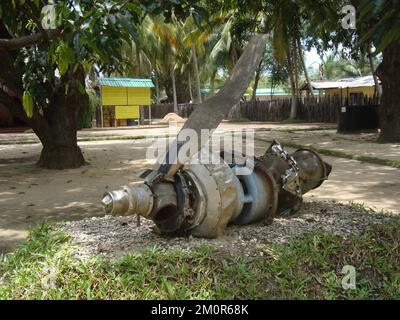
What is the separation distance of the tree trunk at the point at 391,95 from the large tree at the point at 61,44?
844 centimetres

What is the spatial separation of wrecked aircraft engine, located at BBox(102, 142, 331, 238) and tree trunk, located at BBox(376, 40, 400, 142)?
34.2 feet

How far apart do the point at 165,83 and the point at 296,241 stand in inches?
2004

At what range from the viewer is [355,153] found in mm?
11531

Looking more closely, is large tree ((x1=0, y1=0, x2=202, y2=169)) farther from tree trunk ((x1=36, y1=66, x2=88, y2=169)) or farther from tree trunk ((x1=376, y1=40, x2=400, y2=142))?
tree trunk ((x1=376, y1=40, x2=400, y2=142))

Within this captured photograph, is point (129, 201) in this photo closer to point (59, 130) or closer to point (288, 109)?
point (59, 130)

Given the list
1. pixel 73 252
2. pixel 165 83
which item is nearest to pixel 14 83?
pixel 73 252

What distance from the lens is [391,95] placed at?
13719mm

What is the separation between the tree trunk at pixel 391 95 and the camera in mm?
13586

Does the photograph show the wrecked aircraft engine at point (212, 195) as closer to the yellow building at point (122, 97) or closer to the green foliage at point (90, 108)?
the green foliage at point (90, 108)

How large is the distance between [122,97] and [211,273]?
2626 centimetres

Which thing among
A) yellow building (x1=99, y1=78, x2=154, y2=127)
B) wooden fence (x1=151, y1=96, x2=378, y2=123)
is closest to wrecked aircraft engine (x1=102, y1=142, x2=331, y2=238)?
wooden fence (x1=151, y1=96, x2=378, y2=123)

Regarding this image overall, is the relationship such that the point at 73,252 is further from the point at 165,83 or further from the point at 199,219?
the point at 165,83

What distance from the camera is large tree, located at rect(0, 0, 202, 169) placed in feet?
10.7

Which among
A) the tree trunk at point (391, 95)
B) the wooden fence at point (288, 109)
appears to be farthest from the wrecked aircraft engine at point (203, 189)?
the wooden fence at point (288, 109)
